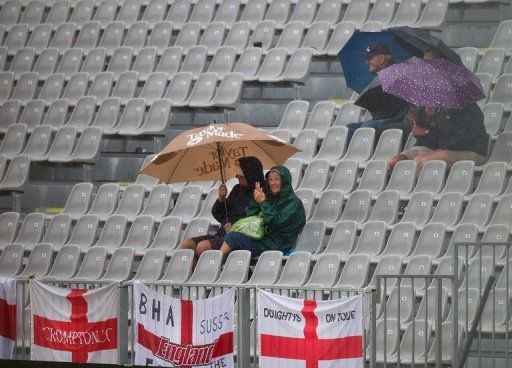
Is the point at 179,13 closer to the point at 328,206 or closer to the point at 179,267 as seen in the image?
the point at 328,206

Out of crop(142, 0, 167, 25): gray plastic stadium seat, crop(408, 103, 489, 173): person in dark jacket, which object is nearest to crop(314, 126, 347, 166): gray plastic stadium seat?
crop(408, 103, 489, 173): person in dark jacket

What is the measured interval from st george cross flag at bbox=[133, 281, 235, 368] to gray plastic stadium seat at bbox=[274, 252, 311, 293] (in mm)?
2012

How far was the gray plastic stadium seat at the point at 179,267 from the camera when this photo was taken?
547 inches

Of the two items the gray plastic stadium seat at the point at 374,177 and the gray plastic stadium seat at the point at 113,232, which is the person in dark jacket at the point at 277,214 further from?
the gray plastic stadium seat at the point at 113,232

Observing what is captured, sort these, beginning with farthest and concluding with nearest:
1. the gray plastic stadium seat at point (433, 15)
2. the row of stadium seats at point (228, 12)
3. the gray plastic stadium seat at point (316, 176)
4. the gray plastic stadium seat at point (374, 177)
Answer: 1. the row of stadium seats at point (228, 12)
2. the gray plastic stadium seat at point (433, 15)
3. the gray plastic stadium seat at point (316, 176)
4. the gray plastic stadium seat at point (374, 177)

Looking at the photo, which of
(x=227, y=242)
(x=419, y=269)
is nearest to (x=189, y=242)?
(x=227, y=242)

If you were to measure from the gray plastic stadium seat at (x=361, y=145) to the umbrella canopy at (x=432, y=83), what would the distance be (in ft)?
4.27

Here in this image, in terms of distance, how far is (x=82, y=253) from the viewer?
51.0 feet

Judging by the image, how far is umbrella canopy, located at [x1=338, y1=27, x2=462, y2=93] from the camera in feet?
47.0

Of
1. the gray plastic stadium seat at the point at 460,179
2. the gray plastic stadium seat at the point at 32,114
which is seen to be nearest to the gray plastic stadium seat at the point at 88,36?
the gray plastic stadium seat at the point at 32,114

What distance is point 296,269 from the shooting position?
42.9ft

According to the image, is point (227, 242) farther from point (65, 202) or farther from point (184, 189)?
point (65, 202)

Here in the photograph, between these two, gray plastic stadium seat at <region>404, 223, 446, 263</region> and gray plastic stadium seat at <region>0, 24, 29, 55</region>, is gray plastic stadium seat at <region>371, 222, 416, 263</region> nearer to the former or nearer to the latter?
gray plastic stadium seat at <region>404, 223, 446, 263</region>

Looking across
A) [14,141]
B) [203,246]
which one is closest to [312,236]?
[203,246]
